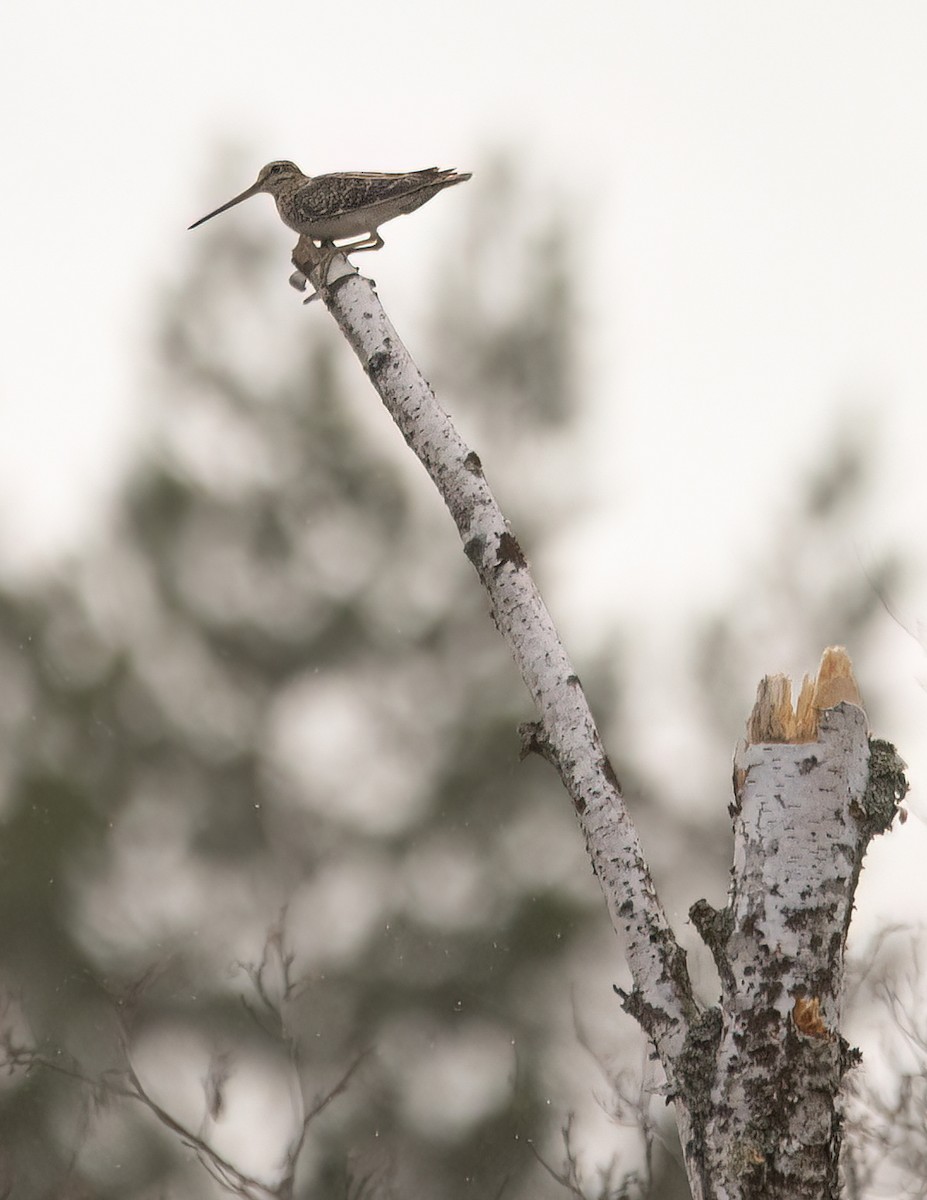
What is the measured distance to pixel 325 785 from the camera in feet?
38.4

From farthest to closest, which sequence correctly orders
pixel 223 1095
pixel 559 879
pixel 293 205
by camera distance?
pixel 559 879
pixel 223 1095
pixel 293 205

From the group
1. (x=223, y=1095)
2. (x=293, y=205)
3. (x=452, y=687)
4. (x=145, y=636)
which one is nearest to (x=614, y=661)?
(x=452, y=687)

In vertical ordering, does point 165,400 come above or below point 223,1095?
above

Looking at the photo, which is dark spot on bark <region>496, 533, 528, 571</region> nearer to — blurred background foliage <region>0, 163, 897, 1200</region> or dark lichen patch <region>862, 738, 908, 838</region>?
dark lichen patch <region>862, 738, 908, 838</region>

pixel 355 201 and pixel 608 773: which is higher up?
pixel 355 201

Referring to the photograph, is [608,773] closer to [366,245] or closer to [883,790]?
[883,790]

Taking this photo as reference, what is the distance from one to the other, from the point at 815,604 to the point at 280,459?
16.1 ft

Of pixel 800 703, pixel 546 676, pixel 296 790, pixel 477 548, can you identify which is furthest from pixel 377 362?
pixel 296 790

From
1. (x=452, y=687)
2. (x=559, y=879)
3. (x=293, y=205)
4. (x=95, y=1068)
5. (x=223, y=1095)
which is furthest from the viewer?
(x=452, y=687)

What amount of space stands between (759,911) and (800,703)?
0.38 meters

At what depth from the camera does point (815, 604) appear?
11562 mm

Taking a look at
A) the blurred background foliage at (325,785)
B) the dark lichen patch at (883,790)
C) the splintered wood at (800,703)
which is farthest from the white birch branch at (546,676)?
the blurred background foliage at (325,785)

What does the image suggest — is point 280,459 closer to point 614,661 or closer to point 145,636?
point 145,636

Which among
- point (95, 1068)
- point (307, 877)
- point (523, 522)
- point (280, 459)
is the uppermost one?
point (280, 459)
